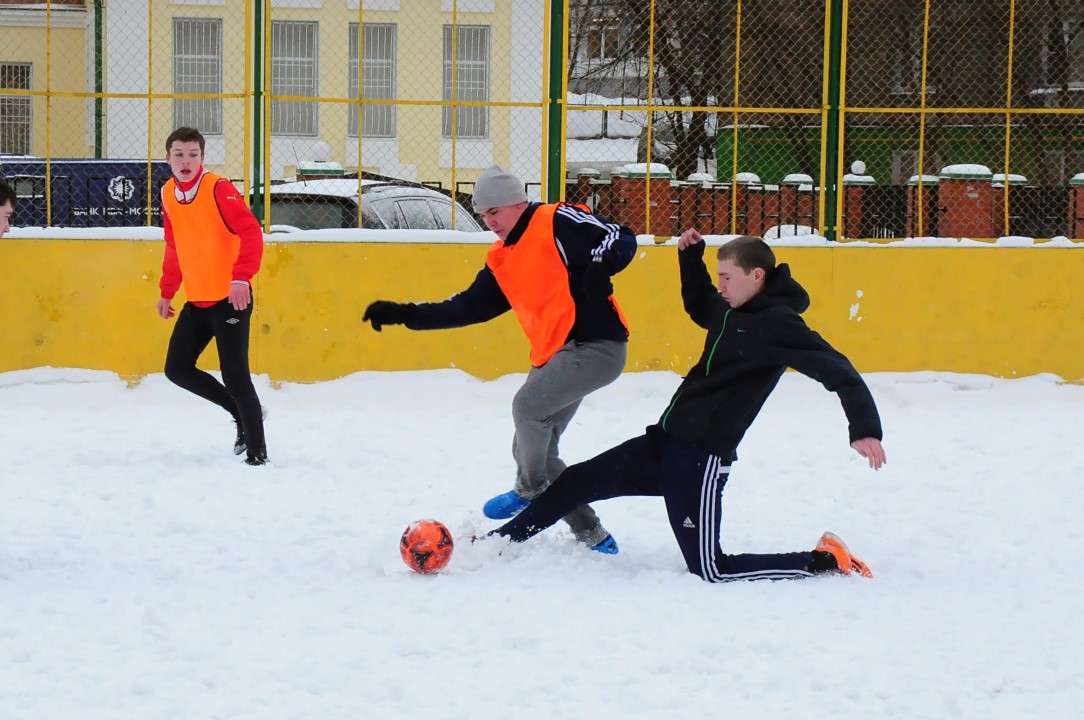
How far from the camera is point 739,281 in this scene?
479 centimetres

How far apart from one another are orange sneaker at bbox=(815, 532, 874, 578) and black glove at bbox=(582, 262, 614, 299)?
3.91 feet

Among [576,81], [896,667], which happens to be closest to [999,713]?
[896,667]

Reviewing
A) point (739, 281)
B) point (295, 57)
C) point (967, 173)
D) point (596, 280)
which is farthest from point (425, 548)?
point (295, 57)

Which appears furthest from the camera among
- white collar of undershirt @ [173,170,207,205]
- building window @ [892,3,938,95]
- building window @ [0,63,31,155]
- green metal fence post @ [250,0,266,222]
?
building window @ [892,3,938,95]

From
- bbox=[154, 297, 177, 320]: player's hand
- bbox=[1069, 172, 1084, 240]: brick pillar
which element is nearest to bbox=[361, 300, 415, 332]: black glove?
bbox=[154, 297, 177, 320]: player's hand

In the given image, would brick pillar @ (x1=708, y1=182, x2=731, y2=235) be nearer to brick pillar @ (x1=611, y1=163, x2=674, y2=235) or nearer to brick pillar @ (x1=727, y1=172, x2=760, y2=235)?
brick pillar @ (x1=727, y1=172, x2=760, y2=235)

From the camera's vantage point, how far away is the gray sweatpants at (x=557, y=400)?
520 cm

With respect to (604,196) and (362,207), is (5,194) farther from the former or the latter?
(604,196)

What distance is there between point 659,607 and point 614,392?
15.6 feet

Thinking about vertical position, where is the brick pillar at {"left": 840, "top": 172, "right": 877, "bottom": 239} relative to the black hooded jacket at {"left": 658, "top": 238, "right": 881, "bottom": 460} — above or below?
above

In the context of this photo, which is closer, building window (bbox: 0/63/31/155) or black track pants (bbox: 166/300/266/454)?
black track pants (bbox: 166/300/266/454)

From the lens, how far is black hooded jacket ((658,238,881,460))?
4688 millimetres

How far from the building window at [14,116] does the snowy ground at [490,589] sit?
7.65m

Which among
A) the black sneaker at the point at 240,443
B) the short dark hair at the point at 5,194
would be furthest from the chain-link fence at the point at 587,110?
the short dark hair at the point at 5,194
